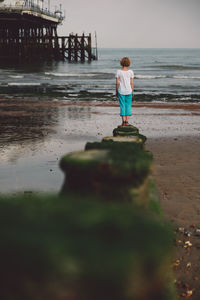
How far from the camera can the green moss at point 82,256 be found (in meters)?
1.13

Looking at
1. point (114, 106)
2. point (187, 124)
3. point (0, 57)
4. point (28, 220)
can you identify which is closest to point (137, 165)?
point (28, 220)

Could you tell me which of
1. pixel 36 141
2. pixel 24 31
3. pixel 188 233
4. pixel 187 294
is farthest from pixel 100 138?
pixel 24 31

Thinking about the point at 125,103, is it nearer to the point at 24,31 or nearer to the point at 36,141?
the point at 36,141

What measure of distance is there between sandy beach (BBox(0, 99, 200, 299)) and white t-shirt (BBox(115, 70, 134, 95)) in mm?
1491

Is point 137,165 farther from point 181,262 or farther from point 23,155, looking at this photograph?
point 23,155

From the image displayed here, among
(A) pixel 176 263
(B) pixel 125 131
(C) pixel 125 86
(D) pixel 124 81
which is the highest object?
(D) pixel 124 81

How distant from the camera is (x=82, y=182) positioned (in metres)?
2.04

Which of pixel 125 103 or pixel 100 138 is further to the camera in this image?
pixel 100 138

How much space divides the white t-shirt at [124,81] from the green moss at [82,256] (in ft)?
23.2

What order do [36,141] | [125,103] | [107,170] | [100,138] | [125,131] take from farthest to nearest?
[100,138], [36,141], [125,103], [125,131], [107,170]

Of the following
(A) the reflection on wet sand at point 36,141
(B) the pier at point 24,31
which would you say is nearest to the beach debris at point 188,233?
(A) the reflection on wet sand at point 36,141

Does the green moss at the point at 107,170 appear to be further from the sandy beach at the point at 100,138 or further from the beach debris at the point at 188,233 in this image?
the beach debris at the point at 188,233

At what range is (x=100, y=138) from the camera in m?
10.4

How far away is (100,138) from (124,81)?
2456 mm
